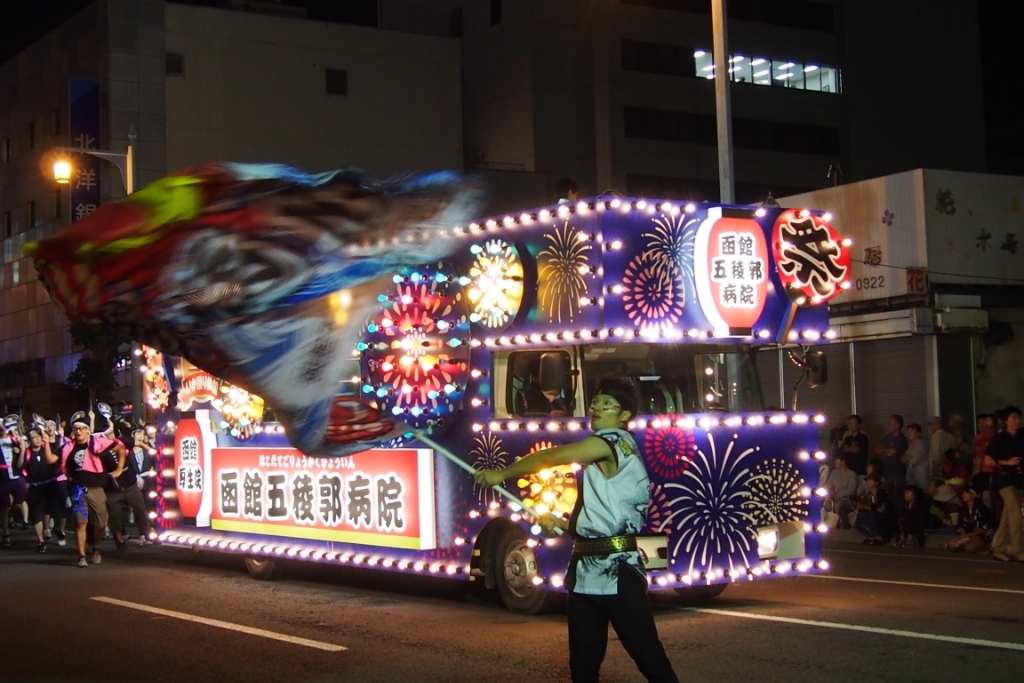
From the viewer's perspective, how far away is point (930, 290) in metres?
22.7

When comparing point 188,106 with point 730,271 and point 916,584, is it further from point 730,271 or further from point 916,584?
point 730,271

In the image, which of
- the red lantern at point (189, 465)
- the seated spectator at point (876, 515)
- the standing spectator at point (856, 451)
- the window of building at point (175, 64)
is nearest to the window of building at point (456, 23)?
the window of building at point (175, 64)

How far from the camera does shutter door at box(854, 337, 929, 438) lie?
75.5 ft

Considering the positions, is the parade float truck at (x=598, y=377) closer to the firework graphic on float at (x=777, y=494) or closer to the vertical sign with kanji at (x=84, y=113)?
the firework graphic on float at (x=777, y=494)

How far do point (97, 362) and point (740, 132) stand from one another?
3427 cm

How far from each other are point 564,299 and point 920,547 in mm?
8931

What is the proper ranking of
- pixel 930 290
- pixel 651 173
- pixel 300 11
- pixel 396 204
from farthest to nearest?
pixel 651 173 → pixel 300 11 → pixel 930 290 → pixel 396 204

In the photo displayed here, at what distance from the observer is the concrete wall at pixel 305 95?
5162 cm

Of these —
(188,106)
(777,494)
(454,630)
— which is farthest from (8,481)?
(188,106)

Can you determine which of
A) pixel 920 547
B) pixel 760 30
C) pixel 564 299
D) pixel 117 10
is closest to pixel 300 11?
pixel 117 10

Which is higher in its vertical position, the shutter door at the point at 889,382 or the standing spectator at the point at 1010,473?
the shutter door at the point at 889,382

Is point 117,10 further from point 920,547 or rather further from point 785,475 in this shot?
point 785,475

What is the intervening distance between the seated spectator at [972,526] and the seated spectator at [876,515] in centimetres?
96

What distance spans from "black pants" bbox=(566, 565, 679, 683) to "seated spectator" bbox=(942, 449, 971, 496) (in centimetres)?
1196
